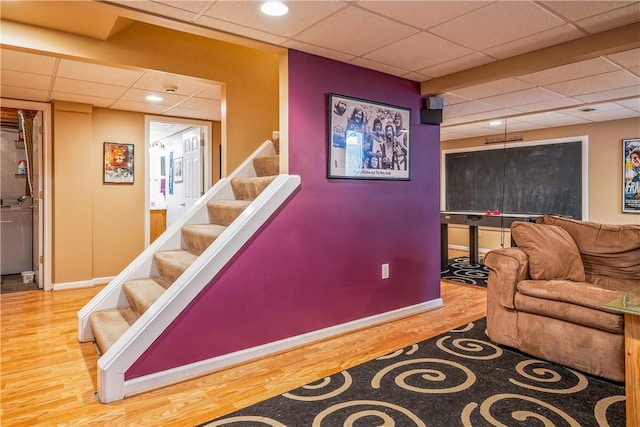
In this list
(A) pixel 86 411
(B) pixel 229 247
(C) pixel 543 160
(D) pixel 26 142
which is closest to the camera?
(A) pixel 86 411

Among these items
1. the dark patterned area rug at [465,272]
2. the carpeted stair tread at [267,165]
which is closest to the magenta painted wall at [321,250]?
the carpeted stair tread at [267,165]

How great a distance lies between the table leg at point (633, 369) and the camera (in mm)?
1732

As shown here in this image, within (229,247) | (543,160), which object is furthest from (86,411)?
(543,160)

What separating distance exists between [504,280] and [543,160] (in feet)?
14.2

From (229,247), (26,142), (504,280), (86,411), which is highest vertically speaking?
(26,142)

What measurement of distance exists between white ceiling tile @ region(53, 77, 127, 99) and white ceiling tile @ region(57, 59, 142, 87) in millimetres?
143

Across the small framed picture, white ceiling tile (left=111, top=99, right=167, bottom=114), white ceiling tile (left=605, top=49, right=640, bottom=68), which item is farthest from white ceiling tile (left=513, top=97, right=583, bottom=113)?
the small framed picture

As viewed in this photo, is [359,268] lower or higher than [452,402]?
higher

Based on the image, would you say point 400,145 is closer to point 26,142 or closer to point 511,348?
point 511,348

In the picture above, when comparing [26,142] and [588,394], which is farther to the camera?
[26,142]

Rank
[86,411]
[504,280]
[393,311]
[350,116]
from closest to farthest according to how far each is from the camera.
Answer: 1. [86,411]
2. [504,280]
3. [350,116]
4. [393,311]

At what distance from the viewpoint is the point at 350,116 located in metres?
3.19

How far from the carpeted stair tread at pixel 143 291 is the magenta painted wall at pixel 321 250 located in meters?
0.43

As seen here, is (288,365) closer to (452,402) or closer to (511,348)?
(452,402)
